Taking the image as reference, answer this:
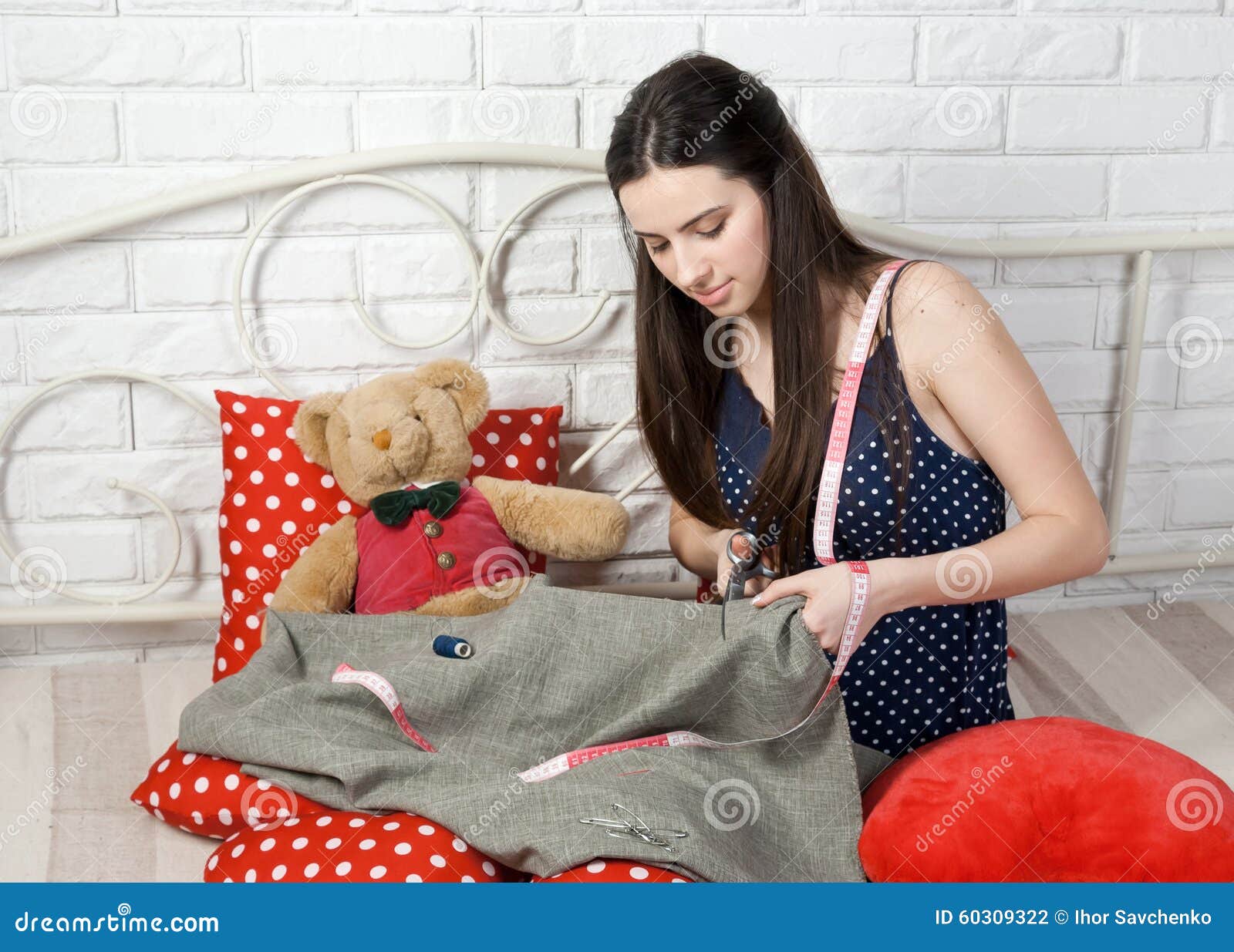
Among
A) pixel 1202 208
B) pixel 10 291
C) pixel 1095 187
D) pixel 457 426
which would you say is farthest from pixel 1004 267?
pixel 10 291

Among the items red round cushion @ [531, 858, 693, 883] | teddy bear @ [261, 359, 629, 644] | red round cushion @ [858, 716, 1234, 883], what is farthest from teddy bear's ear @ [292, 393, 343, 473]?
red round cushion @ [858, 716, 1234, 883]

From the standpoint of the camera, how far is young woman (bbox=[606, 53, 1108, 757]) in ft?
4.15

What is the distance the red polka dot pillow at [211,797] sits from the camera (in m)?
1.32

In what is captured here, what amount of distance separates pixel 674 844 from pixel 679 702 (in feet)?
0.50

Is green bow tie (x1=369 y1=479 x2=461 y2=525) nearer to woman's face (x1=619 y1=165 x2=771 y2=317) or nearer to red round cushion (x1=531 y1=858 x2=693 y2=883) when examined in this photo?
woman's face (x1=619 y1=165 x2=771 y2=317)

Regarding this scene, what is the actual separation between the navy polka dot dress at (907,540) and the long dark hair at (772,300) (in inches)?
0.5

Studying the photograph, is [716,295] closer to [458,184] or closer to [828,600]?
[828,600]

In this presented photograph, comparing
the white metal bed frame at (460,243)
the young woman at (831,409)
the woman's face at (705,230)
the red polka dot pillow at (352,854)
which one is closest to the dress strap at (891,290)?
the young woman at (831,409)

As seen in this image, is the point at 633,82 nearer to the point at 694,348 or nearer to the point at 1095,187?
the point at 694,348

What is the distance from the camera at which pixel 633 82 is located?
66.9 inches

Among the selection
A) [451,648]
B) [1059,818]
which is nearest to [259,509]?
[451,648]

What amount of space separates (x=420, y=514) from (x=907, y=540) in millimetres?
576

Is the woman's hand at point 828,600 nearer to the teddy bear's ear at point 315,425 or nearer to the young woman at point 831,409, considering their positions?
the young woman at point 831,409

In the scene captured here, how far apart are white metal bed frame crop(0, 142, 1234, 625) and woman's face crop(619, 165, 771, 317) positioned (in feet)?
1.41
